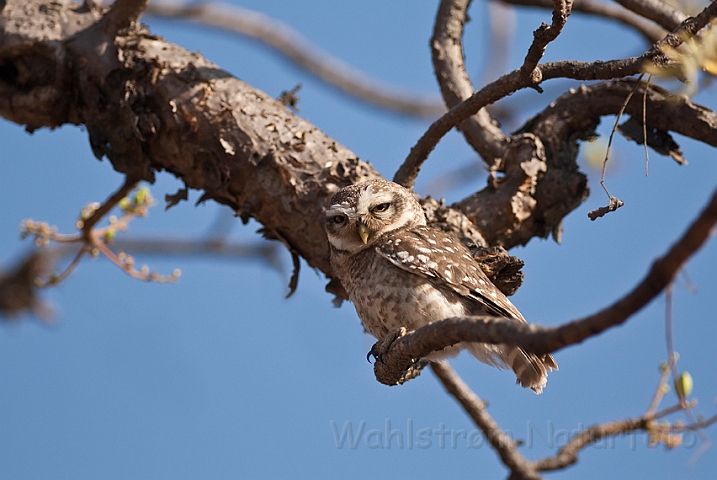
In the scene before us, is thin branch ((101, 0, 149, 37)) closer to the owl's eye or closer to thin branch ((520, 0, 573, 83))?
the owl's eye

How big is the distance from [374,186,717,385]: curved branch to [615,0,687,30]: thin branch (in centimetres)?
290

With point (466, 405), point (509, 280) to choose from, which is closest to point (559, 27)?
point (509, 280)

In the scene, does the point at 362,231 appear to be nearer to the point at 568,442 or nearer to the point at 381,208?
the point at 381,208

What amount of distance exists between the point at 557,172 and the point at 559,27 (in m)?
1.55

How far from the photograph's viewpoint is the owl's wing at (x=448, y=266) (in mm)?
3715

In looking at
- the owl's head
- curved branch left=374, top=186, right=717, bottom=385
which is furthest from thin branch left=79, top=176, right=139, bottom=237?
Result: curved branch left=374, top=186, right=717, bottom=385

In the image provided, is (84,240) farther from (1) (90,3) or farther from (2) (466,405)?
(2) (466,405)

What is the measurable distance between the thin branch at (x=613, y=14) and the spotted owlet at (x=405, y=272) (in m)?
2.02

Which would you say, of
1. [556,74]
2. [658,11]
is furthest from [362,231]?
[658,11]

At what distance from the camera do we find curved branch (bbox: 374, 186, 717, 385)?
1.41 meters

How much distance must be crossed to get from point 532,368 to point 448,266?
684 mm

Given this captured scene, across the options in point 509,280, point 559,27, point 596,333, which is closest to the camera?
point 596,333

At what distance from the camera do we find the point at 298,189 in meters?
4.21

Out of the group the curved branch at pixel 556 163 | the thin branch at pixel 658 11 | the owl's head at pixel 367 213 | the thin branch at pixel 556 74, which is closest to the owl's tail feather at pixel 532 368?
the curved branch at pixel 556 163
